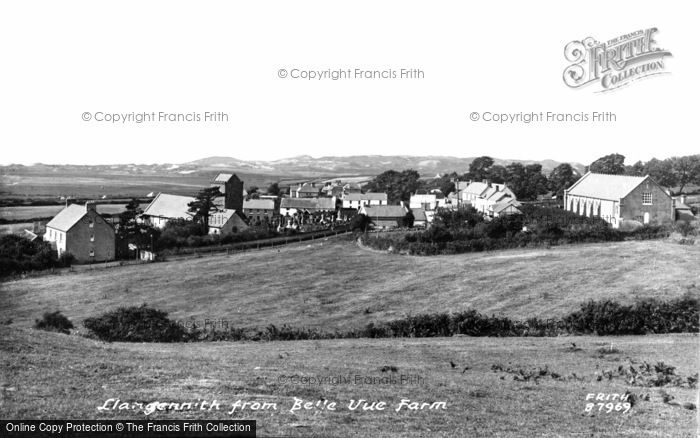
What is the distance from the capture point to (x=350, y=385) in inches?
545

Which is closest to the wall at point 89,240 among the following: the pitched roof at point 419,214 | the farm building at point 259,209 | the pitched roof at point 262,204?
the farm building at point 259,209

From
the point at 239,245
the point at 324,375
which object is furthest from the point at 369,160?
the point at 324,375

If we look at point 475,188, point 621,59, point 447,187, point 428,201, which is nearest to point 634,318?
point 621,59

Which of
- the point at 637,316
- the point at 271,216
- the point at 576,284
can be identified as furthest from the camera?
the point at 271,216

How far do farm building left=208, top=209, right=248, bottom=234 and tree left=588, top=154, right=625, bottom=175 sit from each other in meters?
13.9

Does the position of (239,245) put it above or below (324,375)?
above

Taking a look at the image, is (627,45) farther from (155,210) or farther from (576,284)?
(155,210)

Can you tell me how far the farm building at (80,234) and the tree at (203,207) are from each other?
2.78 metres

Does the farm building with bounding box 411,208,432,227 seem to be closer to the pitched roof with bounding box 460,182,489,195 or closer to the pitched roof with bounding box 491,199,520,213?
the pitched roof with bounding box 491,199,520,213

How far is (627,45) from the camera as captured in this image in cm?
2000

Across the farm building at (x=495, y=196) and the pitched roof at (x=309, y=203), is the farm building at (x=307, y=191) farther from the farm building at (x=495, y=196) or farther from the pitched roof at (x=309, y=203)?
the farm building at (x=495, y=196)

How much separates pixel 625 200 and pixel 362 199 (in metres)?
13.5

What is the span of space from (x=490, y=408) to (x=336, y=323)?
9424 mm

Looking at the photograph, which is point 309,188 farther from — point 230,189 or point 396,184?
point 230,189
